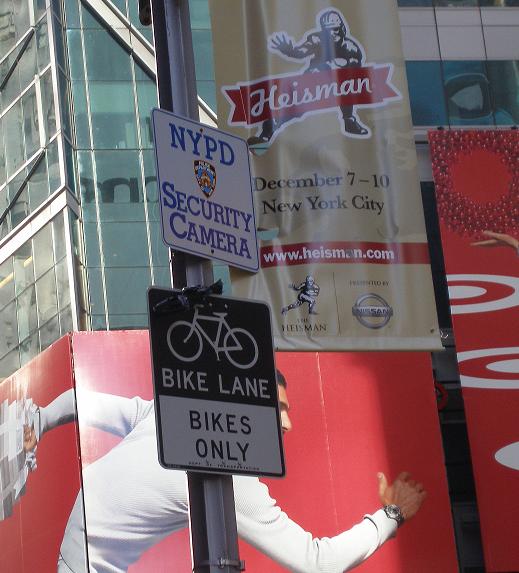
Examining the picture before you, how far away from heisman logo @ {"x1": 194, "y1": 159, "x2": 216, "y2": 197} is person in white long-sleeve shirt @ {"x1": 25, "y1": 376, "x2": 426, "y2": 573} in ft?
55.1

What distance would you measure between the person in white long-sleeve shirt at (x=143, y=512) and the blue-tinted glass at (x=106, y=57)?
629 centimetres

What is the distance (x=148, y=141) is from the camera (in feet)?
88.2

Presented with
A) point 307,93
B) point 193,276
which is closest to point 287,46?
point 307,93

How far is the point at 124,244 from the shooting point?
86.2 feet

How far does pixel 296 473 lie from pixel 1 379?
6.13 metres

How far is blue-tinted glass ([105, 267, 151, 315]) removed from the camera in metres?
25.8

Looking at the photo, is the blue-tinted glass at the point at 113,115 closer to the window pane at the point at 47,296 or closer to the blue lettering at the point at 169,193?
the window pane at the point at 47,296

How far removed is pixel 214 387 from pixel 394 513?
18.7 m

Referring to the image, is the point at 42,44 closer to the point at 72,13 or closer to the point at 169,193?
the point at 72,13

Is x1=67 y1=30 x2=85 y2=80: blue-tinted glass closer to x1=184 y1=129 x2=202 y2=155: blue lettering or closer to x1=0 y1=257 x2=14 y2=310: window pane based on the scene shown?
x1=0 y1=257 x2=14 y2=310: window pane

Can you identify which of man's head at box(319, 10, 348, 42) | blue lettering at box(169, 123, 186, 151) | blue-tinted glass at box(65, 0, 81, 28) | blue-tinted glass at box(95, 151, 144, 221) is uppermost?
blue-tinted glass at box(65, 0, 81, 28)

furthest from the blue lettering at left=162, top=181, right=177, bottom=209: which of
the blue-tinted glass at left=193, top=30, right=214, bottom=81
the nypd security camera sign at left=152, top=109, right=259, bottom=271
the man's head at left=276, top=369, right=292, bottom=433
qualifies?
the blue-tinted glass at left=193, top=30, right=214, bottom=81

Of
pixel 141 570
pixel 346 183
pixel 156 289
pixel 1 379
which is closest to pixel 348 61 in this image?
pixel 346 183

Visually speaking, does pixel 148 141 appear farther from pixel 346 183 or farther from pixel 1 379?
pixel 346 183
